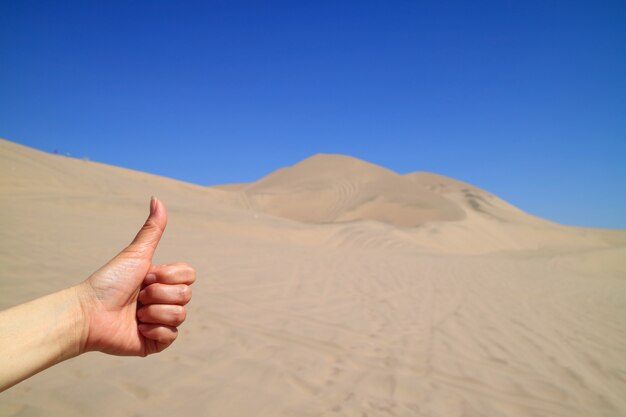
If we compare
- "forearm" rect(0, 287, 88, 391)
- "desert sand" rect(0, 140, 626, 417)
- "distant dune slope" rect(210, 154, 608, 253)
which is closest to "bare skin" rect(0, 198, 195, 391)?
"forearm" rect(0, 287, 88, 391)

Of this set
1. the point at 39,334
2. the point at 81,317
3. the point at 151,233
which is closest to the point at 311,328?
the point at 151,233

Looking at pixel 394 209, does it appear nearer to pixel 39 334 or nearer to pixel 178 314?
pixel 178 314

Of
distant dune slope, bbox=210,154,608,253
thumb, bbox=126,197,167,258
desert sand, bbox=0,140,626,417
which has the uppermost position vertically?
distant dune slope, bbox=210,154,608,253

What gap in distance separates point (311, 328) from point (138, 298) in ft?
9.25

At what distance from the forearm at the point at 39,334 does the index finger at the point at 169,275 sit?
29 cm

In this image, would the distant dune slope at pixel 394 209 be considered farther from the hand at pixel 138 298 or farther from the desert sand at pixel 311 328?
the hand at pixel 138 298

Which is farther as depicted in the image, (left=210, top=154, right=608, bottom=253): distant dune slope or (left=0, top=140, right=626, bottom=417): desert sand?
(left=210, top=154, right=608, bottom=253): distant dune slope

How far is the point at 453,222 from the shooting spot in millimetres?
21109

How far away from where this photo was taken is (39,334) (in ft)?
4.66

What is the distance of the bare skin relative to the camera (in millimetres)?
1382

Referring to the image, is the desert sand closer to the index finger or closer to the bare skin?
the bare skin

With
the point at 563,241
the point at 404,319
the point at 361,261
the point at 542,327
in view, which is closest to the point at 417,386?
the point at 404,319

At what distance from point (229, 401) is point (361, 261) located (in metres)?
7.14

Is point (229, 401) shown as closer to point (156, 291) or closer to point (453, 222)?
point (156, 291)
